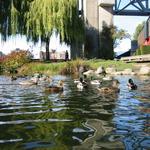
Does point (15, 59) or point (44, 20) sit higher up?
point (44, 20)

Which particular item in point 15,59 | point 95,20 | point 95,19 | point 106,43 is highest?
point 95,19

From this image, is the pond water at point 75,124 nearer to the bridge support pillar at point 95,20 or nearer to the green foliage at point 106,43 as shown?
the green foliage at point 106,43

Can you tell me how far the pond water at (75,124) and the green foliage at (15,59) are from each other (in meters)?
27.2

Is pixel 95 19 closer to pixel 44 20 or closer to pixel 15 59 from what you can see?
pixel 44 20

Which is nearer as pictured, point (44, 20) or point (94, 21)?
point (44, 20)

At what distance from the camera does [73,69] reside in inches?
1383

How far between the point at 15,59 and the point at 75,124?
3315 cm

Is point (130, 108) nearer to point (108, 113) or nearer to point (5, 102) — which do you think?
point (108, 113)

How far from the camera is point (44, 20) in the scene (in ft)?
134

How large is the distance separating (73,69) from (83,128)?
27.2m

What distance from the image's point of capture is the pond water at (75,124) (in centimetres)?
664

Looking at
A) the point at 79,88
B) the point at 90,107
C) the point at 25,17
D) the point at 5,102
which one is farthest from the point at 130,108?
the point at 25,17

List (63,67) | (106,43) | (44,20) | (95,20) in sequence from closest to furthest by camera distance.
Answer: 1. (63,67)
2. (44,20)
3. (106,43)
4. (95,20)

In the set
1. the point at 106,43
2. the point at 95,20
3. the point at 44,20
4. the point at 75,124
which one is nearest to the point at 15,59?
the point at 44,20
